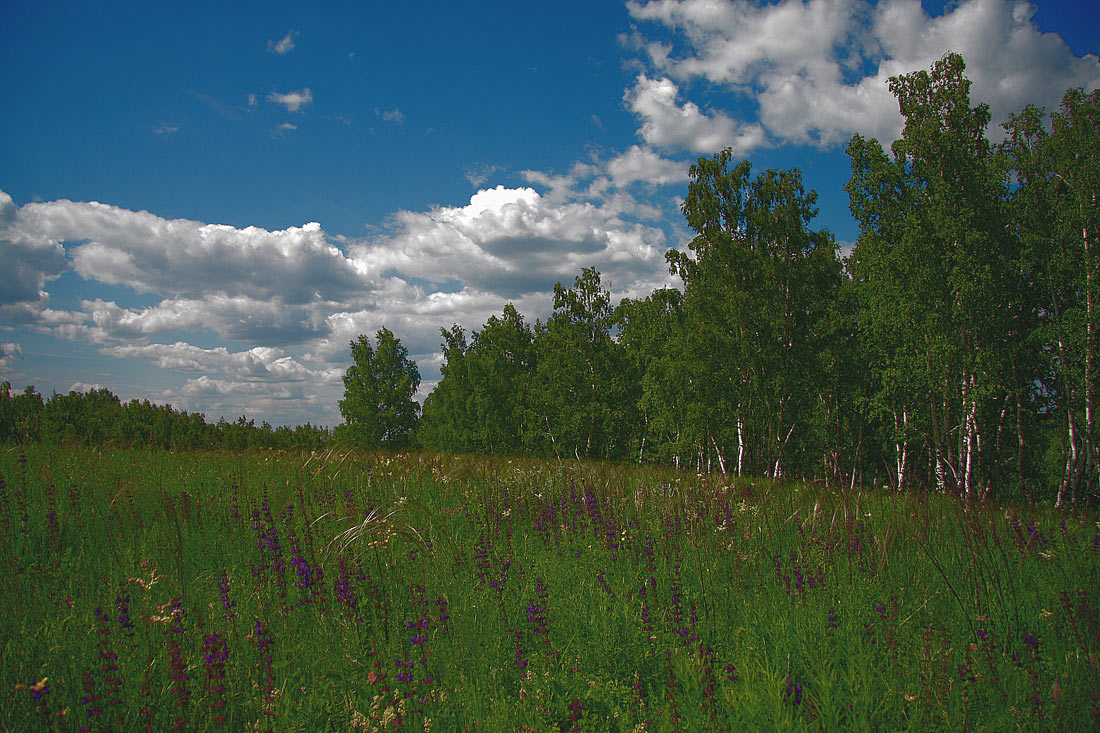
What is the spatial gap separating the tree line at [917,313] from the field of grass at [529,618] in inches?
294

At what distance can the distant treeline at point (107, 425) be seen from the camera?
1029 centimetres

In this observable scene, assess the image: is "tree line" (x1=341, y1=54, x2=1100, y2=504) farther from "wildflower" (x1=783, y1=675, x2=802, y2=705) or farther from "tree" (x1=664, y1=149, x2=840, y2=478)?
"wildflower" (x1=783, y1=675, x2=802, y2=705)

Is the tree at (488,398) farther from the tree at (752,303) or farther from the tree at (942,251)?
the tree at (942,251)

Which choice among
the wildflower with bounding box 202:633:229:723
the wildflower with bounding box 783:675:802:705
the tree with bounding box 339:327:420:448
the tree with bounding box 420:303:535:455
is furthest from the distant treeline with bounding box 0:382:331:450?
the tree with bounding box 339:327:420:448

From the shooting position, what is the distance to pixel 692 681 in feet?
9.20

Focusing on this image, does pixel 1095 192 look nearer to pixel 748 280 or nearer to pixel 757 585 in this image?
pixel 748 280

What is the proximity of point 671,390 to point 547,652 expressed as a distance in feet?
70.7

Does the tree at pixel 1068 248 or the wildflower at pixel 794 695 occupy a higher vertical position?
the tree at pixel 1068 248

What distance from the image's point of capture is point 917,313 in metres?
16.5

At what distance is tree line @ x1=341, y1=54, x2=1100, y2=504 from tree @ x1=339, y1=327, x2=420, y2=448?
19.8 m

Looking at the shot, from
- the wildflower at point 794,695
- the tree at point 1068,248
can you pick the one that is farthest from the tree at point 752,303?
the wildflower at point 794,695

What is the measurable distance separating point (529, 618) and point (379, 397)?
4129 centimetres

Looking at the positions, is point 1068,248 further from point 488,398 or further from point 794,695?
point 488,398

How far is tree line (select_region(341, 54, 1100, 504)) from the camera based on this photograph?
1619 cm
